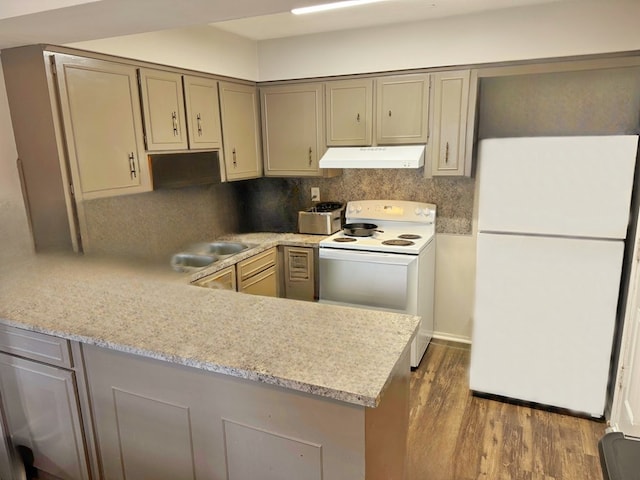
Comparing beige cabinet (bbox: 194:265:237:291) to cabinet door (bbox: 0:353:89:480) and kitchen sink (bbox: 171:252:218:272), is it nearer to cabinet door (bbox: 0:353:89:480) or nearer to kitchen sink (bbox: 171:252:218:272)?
kitchen sink (bbox: 171:252:218:272)

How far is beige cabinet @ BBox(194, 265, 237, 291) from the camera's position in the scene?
2.64 meters

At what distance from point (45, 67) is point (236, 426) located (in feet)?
5.91

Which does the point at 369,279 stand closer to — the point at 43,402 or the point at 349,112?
the point at 349,112

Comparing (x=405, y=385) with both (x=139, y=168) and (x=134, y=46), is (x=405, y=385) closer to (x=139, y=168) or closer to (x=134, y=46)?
(x=139, y=168)

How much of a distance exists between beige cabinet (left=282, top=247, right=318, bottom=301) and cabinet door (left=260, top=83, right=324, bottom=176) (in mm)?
629

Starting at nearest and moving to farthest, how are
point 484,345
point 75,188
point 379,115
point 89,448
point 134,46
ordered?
1. point 89,448
2. point 75,188
3. point 134,46
4. point 484,345
5. point 379,115

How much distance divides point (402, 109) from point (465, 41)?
1.87 ft

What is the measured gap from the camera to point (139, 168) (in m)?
2.47

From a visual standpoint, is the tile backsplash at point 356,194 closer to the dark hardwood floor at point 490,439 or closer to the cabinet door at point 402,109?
the cabinet door at point 402,109

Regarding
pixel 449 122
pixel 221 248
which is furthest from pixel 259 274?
pixel 449 122

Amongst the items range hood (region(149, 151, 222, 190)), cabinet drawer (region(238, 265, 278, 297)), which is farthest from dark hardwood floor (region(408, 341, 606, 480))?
range hood (region(149, 151, 222, 190))

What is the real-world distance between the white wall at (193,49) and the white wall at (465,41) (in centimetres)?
20

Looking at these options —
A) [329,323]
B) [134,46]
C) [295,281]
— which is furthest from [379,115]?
[329,323]

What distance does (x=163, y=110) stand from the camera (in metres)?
2.60
